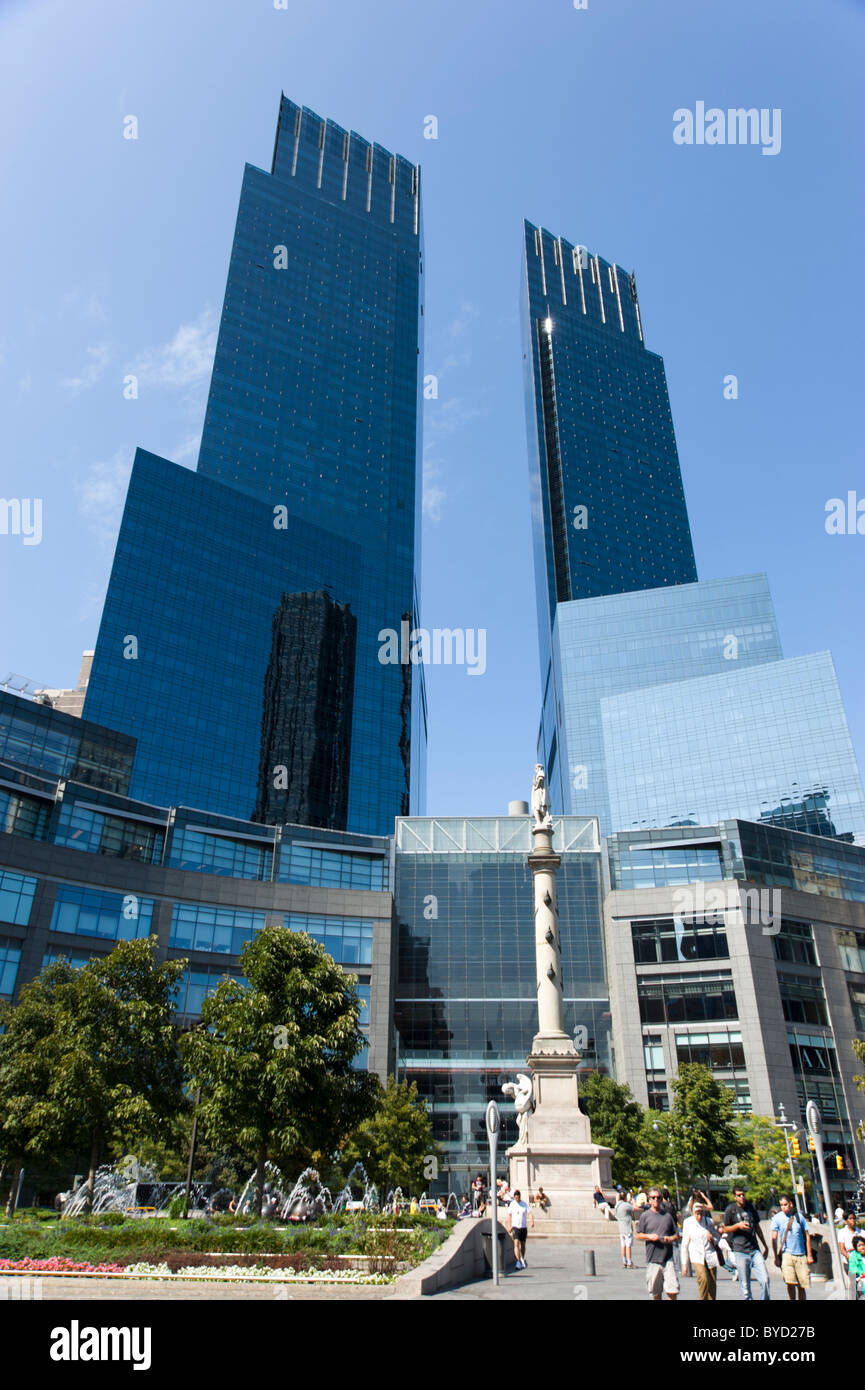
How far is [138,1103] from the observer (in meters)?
28.7

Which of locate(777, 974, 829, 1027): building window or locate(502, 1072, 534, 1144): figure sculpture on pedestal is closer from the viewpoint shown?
locate(502, 1072, 534, 1144): figure sculpture on pedestal

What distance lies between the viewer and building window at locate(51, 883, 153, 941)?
59375 mm

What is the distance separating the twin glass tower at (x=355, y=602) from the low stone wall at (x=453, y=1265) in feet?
Result: 306

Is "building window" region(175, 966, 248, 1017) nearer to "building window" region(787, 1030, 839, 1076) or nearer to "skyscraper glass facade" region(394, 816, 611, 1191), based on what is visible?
"skyscraper glass facade" region(394, 816, 611, 1191)

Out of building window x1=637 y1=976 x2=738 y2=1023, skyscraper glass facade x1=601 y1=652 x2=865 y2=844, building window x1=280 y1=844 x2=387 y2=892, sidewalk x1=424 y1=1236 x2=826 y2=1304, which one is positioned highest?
skyscraper glass facade x1=601 y1=652 x2=865 y2=844

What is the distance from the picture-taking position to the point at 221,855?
72688 millimetres

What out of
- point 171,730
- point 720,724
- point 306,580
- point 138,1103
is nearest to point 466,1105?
point 138,1103

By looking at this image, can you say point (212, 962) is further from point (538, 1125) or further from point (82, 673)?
point (82, 673)

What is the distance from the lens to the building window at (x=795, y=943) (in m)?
69.6

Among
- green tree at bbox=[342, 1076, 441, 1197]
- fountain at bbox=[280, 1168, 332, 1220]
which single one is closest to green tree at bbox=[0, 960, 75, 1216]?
fountain at bbox=[280, 1168, 332, 1220]

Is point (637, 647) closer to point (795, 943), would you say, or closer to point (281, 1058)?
point (795, 943)

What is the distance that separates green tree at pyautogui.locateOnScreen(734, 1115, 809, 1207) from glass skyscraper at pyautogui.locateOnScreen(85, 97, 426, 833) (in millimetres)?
76501

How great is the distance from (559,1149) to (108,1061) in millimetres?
16394
